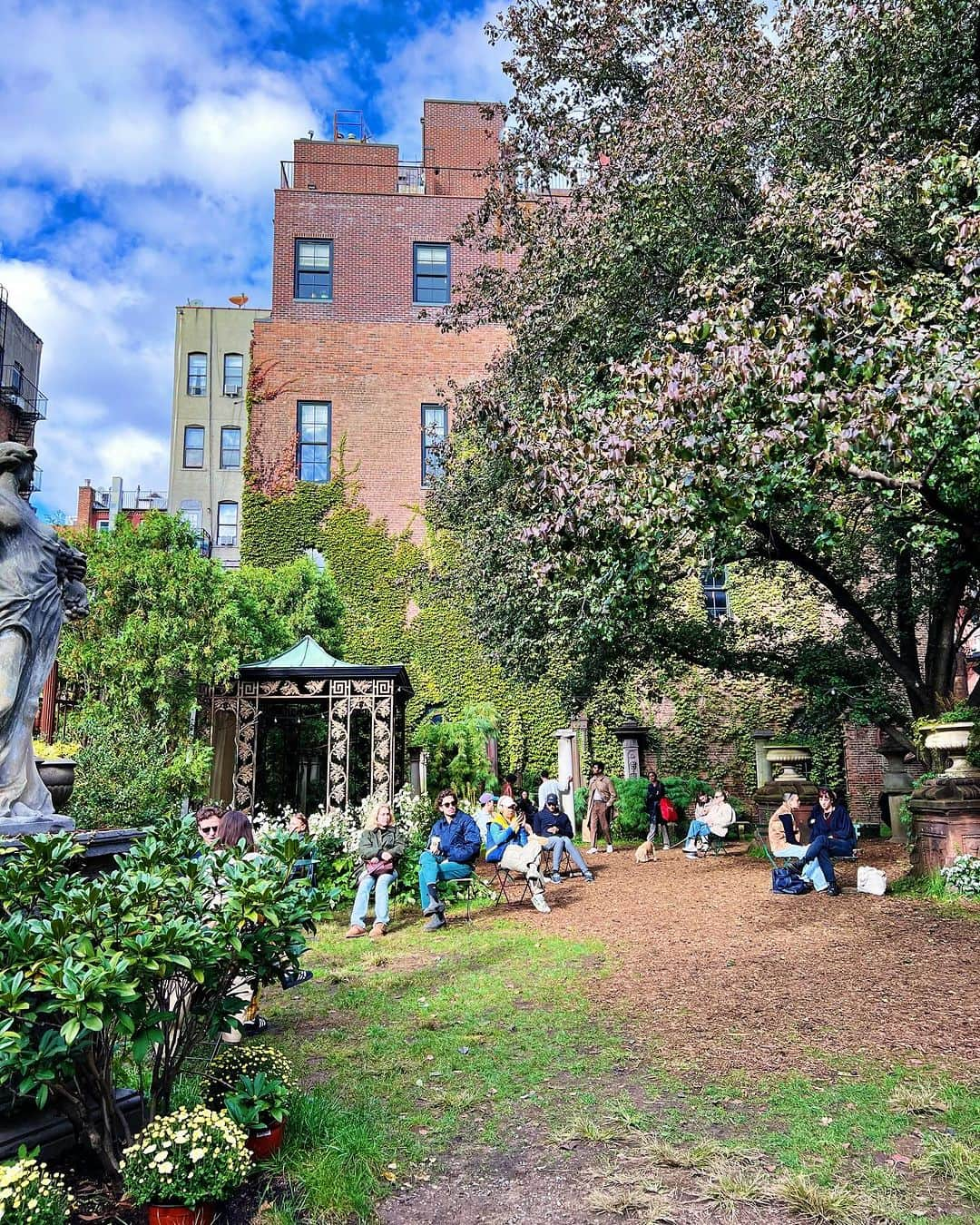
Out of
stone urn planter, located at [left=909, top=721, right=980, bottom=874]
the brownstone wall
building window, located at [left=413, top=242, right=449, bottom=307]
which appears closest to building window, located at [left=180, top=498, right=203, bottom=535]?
the brownstone wall

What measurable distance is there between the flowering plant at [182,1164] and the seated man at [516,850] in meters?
8.00

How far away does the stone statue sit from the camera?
4.66 m

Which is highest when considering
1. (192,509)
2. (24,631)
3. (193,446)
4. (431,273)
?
(431,273)

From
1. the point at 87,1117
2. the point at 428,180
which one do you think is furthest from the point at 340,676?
the point at 428,180

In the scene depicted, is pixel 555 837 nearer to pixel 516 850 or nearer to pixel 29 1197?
pixel 516 850

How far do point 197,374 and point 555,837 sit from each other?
3048 cm

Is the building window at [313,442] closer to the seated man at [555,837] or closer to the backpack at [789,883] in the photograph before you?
the seated man at [555,837]

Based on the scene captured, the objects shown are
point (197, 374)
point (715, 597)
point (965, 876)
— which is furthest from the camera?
point (197, 374)

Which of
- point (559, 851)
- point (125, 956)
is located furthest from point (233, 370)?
point (125, 956)

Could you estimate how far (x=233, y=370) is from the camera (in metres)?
38.3

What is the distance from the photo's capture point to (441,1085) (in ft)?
17.5

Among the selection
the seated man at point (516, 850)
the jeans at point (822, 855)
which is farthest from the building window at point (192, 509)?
the jeans at point (822, 855)

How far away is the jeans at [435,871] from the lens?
34.7 feet

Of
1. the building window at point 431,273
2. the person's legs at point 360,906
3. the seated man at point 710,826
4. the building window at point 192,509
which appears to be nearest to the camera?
the person's legs at point 360,906
